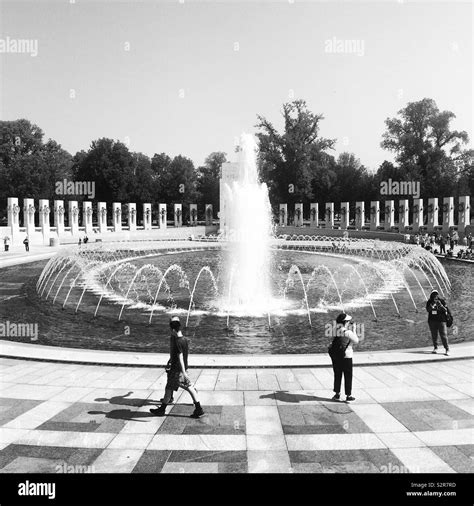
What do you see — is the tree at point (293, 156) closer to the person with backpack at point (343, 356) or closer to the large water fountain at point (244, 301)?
the large water fountain at point (244, 301)

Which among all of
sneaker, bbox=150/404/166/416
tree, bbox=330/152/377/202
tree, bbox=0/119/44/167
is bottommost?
sneaker, bbox=150/404/166/416

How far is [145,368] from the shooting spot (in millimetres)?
11594

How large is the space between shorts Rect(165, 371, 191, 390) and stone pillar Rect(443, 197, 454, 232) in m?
53.0

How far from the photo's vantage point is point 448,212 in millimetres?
55500

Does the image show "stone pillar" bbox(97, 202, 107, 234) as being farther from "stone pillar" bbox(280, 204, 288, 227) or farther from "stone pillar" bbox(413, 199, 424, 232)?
"stone pillar" bbox(413, 199, 424, 232)

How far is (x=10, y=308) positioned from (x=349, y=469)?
60.0ft

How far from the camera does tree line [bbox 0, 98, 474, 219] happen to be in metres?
75.3

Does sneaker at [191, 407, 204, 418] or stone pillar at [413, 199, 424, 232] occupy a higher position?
stone pillar at [413, 199, 424, 232]

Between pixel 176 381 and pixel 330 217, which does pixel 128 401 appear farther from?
pixel 330 217

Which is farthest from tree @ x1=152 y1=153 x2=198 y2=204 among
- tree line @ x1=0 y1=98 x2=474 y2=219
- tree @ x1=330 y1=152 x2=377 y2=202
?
tree @ x1=330 y1=152 x2=377 y2=202

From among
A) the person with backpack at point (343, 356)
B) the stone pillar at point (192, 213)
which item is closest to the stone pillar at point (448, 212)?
the stone pillar at point (192, 213)

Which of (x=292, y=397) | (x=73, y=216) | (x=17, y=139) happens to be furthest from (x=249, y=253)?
(x=17, y=139)
